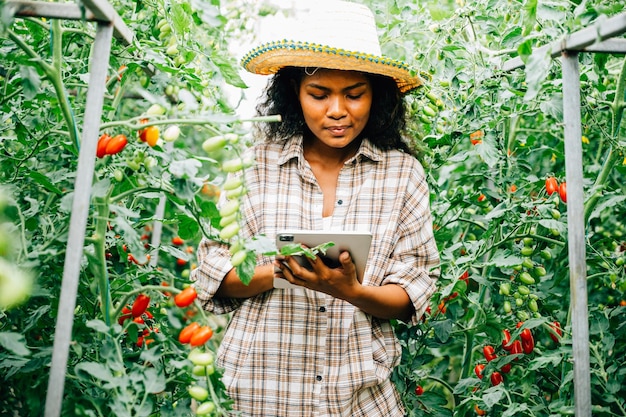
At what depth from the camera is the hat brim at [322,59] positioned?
161cm

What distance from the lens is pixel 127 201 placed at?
1817 mm

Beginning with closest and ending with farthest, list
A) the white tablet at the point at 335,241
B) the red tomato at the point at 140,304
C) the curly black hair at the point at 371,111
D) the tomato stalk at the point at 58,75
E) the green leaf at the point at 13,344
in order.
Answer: the green leaf at the point at 13,344 < the tomato stalk at the point at 58,75 < the white tablet at the point at 335,241 < the red tomato at the point at 140,304 < the curly black hair at the point at 371,111

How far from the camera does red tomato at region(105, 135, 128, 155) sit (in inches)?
47.4

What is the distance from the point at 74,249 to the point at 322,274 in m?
0.53

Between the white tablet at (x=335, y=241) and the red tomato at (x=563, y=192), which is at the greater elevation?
the red tomato at (x=563, y=192)

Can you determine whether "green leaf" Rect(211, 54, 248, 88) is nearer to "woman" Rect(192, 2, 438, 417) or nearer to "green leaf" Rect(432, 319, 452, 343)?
"woman" Rect(192, 2, 438, 417)

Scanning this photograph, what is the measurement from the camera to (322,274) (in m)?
1.41

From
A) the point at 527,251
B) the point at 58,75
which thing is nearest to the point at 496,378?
the point at 527,251

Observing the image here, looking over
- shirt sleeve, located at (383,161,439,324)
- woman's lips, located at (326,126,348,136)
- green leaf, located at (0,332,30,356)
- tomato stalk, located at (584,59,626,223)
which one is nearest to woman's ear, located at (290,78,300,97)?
woman's lips, located at (326,126,348,136)

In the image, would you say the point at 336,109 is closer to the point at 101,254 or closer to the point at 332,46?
the point at 332,46

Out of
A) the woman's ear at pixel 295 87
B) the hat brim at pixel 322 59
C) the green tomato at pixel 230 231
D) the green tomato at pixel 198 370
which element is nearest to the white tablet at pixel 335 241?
the green tomato at pixel 230 231

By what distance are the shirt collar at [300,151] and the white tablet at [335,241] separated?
374 millimetres

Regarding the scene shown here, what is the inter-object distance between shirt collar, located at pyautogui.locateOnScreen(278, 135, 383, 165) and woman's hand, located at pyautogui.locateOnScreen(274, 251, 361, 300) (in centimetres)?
37

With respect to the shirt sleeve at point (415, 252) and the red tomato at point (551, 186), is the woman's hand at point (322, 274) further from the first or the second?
the red tomato at point (551, 186)
